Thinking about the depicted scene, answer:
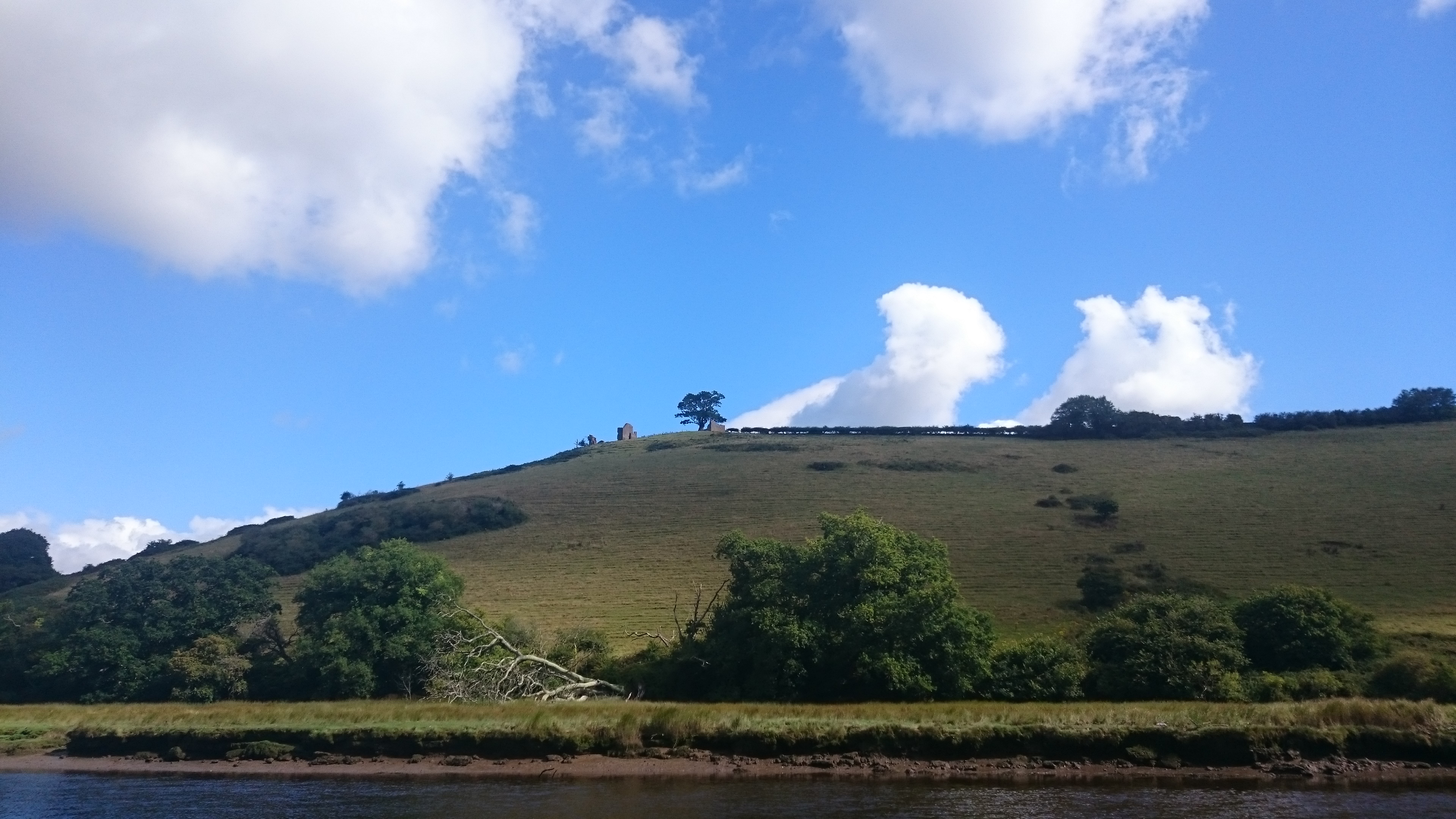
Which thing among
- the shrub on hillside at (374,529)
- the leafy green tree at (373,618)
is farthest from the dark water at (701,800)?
the shrub on hillside at (374,529)

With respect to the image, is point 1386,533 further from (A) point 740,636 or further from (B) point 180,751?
(B) point 180,751

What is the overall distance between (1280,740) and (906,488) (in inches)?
2574

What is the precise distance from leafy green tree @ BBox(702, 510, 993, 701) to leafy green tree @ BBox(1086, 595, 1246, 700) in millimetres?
4266

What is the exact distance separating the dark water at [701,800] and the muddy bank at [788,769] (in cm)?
105

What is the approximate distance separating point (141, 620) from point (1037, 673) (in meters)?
45.3

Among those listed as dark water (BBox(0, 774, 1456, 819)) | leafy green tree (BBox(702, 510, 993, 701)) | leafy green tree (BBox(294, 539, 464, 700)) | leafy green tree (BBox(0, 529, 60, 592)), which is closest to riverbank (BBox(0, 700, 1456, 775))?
dark water (BBox(0, 774, 1456, 819))

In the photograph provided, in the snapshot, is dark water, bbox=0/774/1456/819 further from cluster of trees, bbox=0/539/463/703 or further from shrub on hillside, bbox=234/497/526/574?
shrub on hillside, bbox=234/497/526/574

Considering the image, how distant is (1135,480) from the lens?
85500mm

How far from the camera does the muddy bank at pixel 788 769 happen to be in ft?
72.4

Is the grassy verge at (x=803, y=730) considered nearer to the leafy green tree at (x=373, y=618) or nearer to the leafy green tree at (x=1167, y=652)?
the leafy green tree at (x=1167, y=652)

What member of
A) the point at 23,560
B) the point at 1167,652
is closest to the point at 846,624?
the point at 1167,652

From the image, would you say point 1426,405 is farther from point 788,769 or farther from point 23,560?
point 23,560

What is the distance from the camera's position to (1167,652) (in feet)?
105

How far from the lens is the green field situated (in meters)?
58.1
